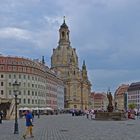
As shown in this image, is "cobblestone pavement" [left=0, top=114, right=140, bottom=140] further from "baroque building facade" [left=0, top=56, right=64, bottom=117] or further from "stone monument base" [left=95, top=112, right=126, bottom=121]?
"baroque building facade" [left=0, top=56, right=64, bottom=117]

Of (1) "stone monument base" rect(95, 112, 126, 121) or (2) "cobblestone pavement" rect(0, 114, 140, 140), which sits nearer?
(2) "cobblestone pavement" rect(0, 114, 140, 140)

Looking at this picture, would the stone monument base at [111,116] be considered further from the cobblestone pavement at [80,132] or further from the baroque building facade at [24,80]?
the baroque building facade at [24,80]

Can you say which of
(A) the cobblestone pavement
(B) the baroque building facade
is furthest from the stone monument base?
(B) the baroque building facade

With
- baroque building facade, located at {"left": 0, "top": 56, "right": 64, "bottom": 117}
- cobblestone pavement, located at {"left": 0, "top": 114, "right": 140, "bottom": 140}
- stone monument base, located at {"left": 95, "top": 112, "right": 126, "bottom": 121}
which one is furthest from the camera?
baroque building facade, located at {"left": 0, "top": 56, "right": 64, "bottom": 117}

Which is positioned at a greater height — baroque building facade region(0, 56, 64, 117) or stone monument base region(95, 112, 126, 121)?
baroque building facade region(0, 56, 64, 117)

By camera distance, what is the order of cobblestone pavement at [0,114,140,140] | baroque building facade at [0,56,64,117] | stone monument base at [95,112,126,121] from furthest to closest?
baroque building facade at [0,56,64,117]
stone monument base at [95,112,126,121]
cobblestone pavement at [0,114,140,140]

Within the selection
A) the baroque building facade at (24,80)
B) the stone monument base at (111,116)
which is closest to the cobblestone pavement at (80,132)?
the stone monument base at (111,116)

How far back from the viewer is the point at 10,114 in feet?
260

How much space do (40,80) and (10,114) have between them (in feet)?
252

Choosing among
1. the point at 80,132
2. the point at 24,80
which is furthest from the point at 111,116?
the point at 24,80

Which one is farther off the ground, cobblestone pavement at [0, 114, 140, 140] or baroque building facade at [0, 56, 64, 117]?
baroque building facade at [0, 56, 64, 117]

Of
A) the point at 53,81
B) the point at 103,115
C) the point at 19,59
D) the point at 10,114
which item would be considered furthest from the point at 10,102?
the point at 53,81

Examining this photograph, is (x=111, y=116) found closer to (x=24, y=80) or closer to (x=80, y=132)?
(x=80, y=132)

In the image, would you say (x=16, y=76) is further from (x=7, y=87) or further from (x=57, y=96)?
(x=57, y=96)
